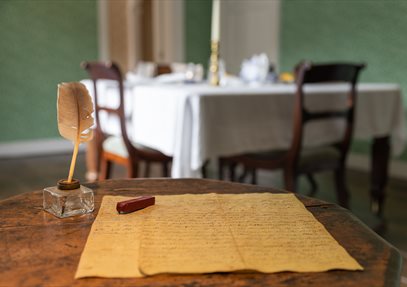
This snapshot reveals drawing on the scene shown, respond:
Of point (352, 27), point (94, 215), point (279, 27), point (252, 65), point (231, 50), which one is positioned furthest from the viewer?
point (231, 50)

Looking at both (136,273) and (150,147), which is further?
(150,147)

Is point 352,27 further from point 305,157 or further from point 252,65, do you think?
point 305,157

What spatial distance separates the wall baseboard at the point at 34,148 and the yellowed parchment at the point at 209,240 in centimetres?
399

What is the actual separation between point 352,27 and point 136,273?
3881 mm

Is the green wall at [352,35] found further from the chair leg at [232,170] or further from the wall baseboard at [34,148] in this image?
the wall baseboard at [34,148]

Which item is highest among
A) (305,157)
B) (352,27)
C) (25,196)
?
(352,27)

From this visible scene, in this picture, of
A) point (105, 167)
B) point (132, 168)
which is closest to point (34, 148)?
point (105, 167)

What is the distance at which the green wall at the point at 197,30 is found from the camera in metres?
5.40

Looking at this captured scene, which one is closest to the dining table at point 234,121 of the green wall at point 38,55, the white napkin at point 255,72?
the white napkin at point 255,72

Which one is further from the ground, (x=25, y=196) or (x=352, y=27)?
(x=352, y=27)

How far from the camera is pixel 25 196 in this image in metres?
0.92

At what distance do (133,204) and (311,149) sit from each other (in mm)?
1704

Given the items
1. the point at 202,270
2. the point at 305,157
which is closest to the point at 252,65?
the point at 305,157

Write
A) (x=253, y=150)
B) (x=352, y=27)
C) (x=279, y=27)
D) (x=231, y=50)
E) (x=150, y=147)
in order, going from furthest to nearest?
1. (x=231, y=50)
2. (x=279, y=27)
3. (x=352, y=27)
4. (x=150, y=147)
5. (x=253, y=150)
